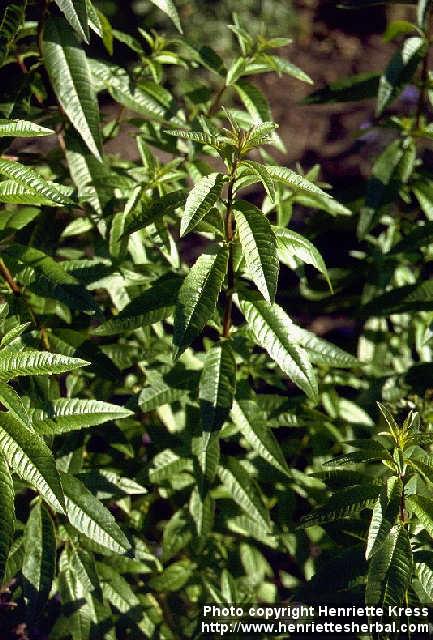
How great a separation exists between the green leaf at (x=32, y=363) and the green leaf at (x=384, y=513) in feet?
2.63

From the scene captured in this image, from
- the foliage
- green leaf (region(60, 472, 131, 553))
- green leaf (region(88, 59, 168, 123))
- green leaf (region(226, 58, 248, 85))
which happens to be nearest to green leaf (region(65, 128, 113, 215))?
the foliage

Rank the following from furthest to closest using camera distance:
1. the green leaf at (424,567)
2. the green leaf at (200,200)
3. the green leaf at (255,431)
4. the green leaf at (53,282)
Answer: the green leaf at (255,431)
the green leaf at (53,282)
the green leaf at (424,567)
the green leaf at (200,200)

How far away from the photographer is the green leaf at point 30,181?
164 centimetres

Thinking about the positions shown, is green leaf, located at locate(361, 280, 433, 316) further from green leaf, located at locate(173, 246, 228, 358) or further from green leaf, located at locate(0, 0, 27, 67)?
green leaf, located at locate(0, 0, 27, 67)

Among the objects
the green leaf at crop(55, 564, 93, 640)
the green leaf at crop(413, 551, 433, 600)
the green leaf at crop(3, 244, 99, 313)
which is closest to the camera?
the green leaf at crop(413, 551, 433, 600)

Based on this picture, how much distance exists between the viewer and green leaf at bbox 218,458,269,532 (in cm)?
212

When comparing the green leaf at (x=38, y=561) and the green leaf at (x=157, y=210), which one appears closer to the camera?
the green leaf at (x=157, y=210)

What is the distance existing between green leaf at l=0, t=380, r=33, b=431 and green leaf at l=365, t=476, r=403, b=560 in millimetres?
851

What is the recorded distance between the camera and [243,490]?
2.17 metres

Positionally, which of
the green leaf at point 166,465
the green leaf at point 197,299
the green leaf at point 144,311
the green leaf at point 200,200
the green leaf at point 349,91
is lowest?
the green leaf at point 166,465

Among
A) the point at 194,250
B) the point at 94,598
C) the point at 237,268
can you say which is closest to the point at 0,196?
the point at 237,268

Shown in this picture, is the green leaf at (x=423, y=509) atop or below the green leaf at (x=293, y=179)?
below

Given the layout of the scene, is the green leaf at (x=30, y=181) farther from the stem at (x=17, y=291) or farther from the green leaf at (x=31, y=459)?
the green leaf at (x=31, y=459)

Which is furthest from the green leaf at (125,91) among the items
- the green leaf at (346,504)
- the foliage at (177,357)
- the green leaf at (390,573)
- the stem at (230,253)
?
the green leaf at (390,573)
